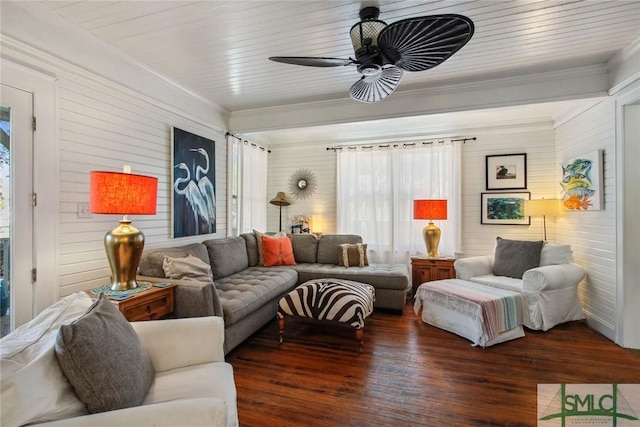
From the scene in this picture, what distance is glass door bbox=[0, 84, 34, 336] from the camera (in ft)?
6.18

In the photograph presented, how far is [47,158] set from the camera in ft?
6.81

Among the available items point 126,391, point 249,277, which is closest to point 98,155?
point 249,277

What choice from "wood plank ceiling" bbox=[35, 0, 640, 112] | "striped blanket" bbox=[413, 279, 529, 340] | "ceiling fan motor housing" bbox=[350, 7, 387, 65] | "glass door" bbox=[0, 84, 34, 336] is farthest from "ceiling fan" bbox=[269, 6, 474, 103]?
"striped blanket" bbox=[413, 279, 529, 340]

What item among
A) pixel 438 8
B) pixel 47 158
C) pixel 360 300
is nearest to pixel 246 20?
pixel 438 8

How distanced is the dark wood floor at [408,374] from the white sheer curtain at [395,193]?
1694mm

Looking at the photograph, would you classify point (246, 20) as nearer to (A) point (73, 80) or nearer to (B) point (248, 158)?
(A) point (73, 80)

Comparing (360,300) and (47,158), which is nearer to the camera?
(47,158)

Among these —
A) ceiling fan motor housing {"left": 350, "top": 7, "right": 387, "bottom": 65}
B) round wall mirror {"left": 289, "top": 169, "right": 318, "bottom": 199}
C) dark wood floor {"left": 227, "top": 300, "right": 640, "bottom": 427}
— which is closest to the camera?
dark wood floor {"left": 227, "top": 300, "right": 640, "bottom": 427}

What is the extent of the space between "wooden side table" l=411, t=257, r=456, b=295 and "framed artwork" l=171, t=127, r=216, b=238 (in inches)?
110

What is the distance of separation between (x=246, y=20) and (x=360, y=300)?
2431 millimetres

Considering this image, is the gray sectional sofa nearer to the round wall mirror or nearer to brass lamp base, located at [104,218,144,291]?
brass lamp base, located at [104,218,144,291]

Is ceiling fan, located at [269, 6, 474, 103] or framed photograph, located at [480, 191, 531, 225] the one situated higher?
ceiling fan, located at [269, 6, 474, 103]

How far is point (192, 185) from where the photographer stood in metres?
3.47

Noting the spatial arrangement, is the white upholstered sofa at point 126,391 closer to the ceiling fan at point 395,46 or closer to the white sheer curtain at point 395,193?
the ceiling fan at point 395,46
